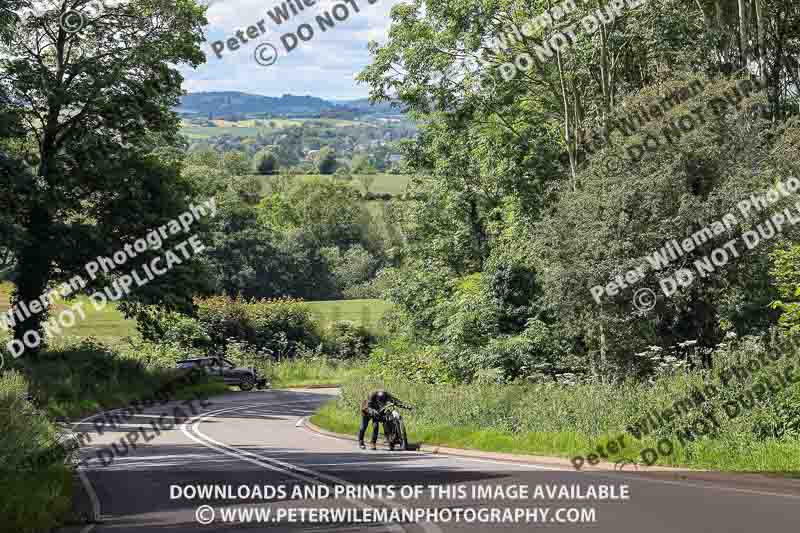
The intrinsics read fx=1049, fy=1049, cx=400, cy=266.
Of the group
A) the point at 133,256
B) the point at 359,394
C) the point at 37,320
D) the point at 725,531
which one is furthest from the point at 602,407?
the point at 37,320

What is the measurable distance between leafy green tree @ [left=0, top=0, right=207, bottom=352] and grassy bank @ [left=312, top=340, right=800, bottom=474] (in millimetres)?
19130

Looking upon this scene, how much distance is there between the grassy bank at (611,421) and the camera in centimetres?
1697

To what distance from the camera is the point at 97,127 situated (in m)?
42.2

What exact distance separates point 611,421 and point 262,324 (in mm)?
48698

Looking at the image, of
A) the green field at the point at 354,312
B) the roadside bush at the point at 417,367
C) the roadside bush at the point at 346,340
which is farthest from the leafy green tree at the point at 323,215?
the roadside bush at the point at 417,367

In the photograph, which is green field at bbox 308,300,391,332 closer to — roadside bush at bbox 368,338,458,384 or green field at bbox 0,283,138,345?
green field at bbox 0,283,138,345

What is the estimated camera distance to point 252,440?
→ 26.7m

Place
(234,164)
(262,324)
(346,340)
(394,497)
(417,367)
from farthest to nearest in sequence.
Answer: (234,164), (346,340), (262,324), (417,367), (394,497)

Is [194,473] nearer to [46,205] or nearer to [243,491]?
[243,491]

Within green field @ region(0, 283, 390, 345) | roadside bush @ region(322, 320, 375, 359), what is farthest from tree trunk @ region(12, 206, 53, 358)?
roadside bush @ region(322, 320, 375, 359)

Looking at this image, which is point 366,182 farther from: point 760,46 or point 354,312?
point 760,46

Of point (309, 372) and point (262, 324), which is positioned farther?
point (262, 324)

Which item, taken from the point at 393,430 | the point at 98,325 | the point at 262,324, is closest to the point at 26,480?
the point at 393,430

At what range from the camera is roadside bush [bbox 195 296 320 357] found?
62.8m
